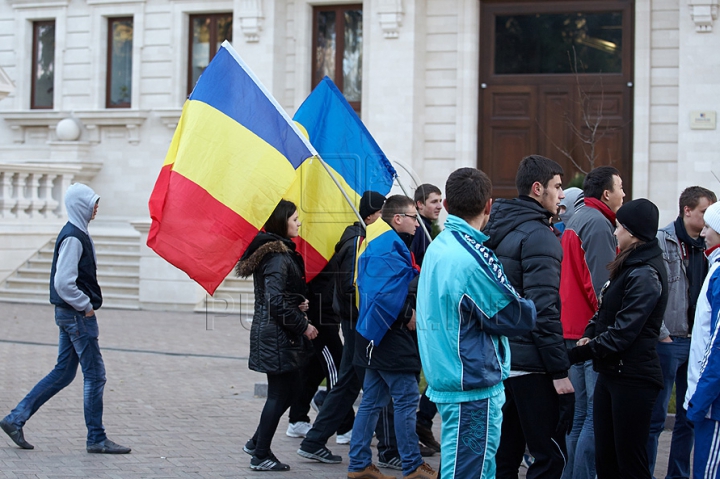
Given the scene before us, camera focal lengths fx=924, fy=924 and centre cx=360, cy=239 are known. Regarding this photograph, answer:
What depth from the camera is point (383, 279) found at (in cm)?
641

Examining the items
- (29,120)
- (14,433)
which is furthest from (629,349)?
(29,120)

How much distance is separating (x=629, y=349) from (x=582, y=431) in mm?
920

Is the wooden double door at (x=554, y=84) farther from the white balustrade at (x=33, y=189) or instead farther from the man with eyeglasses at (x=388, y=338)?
the man with eyeglasses at (x=388, y=338)

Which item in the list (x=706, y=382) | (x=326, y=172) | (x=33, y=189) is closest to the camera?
(x=706, y=382)

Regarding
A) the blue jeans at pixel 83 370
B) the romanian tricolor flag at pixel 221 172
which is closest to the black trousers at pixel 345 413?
the romanian tricolor flag at pixel 221 172

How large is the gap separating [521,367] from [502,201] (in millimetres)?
1012

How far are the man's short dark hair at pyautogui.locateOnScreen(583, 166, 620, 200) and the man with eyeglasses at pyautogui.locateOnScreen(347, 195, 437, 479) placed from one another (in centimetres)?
127

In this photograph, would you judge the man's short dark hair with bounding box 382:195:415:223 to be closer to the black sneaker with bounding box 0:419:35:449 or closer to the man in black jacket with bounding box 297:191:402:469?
the man in black jacket with bounding box 297:191:402:469

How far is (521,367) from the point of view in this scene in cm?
519

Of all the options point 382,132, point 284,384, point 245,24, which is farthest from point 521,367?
point 245,24

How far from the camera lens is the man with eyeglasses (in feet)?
21.1

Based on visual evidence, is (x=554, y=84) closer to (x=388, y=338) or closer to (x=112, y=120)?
(x=112, y=120)

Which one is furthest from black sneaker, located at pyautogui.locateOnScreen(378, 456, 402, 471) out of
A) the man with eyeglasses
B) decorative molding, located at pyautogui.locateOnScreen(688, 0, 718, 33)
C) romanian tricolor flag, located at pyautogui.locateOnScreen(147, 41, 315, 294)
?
decorative molding, located at pyautogui.locateOnScreen(688, 0, 718, 33)

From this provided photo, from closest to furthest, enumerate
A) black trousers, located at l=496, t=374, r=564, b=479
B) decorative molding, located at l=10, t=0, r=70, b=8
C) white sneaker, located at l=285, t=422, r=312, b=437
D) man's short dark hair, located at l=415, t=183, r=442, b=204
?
1. black trousers, located at l=496, t=374, r=564, b=479
2. white sneaker, located at l=285, t=422, r=312, b=437
3. man's short dark hair, located at l=415, t=183, r=442, b=204
4. decorative molding, located at l=10, t=0, r=70, b=8
